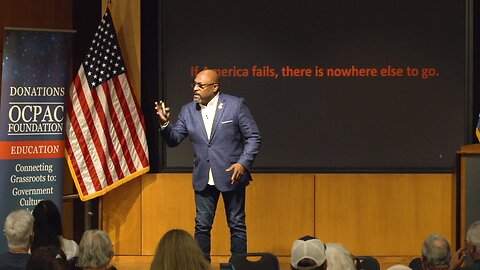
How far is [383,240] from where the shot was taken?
8172 millimetres

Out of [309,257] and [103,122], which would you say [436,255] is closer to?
[309,257]

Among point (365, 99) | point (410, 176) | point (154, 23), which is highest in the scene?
point (154, 23)

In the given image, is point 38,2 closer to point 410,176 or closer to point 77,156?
point 77,156

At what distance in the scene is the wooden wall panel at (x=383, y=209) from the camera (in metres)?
8.15

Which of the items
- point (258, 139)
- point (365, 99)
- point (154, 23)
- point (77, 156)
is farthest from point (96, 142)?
point (365, 99)

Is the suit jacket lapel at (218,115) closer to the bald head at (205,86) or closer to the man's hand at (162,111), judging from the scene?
the bald head at (205,86)

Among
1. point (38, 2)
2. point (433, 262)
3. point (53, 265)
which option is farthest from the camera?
point (38, 2)

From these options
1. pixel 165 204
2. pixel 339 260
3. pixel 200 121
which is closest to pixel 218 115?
pixel 200 121

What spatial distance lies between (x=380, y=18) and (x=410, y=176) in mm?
1332

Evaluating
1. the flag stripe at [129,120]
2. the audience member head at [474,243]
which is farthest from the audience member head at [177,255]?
the flag stripe at [129,120]

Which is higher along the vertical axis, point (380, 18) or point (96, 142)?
point (380, 18)

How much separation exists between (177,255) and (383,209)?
4334 mm

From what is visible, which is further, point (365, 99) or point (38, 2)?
point (38, 2)

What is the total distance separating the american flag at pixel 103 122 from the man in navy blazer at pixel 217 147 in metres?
1.19
